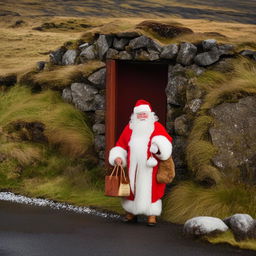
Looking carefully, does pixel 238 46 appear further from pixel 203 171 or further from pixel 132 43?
pixel 203 171

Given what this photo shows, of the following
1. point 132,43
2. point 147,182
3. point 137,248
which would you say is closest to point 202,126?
point 147,182

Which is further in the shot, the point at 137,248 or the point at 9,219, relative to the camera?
the point at 9,219

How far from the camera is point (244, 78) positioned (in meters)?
8.84

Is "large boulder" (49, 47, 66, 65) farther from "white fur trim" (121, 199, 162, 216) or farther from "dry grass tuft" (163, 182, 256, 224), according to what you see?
"white fur trim" (121, 199, 162, 216)

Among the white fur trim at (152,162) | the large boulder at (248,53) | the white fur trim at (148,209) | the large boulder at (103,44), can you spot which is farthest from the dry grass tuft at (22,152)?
the large boulder at (248,53)

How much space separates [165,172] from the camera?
773cm

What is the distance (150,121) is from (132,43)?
202 centimetres

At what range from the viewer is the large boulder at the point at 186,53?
9133 mm

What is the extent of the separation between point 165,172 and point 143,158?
1.17ft

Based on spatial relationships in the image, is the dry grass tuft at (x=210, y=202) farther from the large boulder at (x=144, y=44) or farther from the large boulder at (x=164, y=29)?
the large boulder at (x=164, y=29)

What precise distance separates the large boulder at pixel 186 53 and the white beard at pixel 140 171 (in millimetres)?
1537

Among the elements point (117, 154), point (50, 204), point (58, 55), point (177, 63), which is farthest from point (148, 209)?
point (58, 55)

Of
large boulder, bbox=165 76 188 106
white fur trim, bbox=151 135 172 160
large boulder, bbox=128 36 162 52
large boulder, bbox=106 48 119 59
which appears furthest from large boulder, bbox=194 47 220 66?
white fur trim, bbox=151 135 172 160

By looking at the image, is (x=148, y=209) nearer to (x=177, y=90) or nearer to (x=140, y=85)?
(x=177, y=90)
